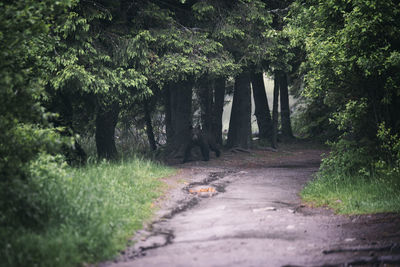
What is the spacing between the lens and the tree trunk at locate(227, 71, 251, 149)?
22094mm

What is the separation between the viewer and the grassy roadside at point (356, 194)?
878cm

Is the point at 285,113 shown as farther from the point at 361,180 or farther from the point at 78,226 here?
the point at 78,226

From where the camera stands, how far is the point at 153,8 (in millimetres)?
16031

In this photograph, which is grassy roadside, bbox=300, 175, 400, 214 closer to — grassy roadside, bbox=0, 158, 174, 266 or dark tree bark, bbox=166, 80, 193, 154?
grassy roadside, bbox=0, 158, 174, 266

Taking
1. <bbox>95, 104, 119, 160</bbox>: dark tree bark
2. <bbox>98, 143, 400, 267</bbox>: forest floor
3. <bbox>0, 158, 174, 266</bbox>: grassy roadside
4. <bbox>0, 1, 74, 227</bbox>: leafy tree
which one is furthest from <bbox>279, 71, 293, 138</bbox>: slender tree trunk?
<bbox>0, 1, 74, 227</bbox>: leafy tree

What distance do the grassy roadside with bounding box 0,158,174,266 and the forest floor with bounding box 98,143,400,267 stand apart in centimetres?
28

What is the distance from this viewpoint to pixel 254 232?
23.5 ft

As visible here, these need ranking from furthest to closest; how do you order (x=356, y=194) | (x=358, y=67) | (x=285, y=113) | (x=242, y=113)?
(x=285, y=113) → (x=242, y=113) → (x=358, y=67) → (x=356, y=194)

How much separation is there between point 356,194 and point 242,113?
12812mm

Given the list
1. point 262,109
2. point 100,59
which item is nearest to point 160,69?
point 100,59

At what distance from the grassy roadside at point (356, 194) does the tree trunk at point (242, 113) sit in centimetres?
1078

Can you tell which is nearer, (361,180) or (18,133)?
(18,133)

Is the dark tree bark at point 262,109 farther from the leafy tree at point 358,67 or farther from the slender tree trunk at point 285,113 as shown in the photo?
the leafy tree at point 358,67

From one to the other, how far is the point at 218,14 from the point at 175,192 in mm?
8581
